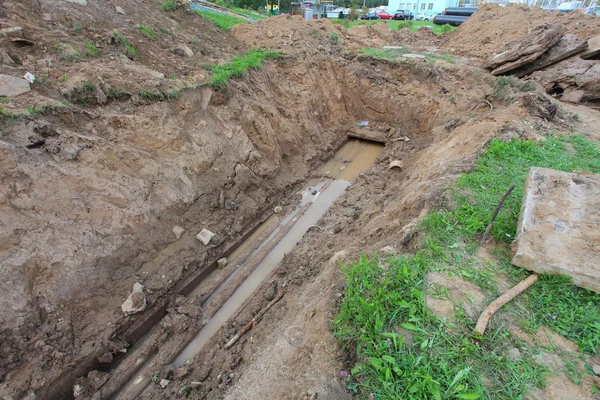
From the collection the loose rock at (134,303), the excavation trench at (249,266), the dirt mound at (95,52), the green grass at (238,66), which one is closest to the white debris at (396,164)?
the excavation trench at (249,266)

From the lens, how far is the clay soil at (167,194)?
4781 mm

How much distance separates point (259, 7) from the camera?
27062mm

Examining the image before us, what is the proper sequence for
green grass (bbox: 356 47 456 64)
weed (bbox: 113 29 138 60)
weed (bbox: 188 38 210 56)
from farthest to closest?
1. green grass (bbox: 356 47 456 64)
2. weed (bbox: 188 38 210 56)
3. weed (bbox: 113 29 138 60)

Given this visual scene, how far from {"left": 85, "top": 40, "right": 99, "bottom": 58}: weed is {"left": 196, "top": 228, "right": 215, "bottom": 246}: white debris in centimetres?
526

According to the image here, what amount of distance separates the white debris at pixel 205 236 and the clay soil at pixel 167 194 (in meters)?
0.17

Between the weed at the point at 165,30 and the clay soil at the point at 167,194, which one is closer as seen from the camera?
the clay soil at the point at 167,194

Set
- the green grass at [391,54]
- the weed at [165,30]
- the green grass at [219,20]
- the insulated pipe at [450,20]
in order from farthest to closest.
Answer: the insulated pipe at [450,20], the green grass at [391,54], the green grass at [219,20], the weed at [165,30]

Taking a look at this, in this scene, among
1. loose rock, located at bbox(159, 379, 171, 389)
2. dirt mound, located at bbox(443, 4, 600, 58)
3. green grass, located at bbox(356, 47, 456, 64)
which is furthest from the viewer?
green grass, located at bbox(356, 47, 456, 64)

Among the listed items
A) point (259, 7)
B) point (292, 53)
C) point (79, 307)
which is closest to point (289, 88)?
point (292, 53)

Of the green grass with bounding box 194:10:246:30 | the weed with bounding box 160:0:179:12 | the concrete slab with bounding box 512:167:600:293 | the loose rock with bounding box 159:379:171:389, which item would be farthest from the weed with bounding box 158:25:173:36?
the concrete slab with bounding box 512:167:600:293

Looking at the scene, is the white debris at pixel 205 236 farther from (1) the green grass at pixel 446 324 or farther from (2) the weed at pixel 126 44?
(2) the weed at pixel 126 44

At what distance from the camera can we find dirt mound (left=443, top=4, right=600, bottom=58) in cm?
1315

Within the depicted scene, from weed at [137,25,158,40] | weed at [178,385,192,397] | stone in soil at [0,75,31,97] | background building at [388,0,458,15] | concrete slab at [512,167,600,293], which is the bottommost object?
weed at [178,385,192,397]

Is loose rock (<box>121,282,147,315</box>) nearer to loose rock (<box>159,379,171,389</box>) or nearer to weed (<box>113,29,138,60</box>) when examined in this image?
loose rock (<box>159,379,171,389</box>)
